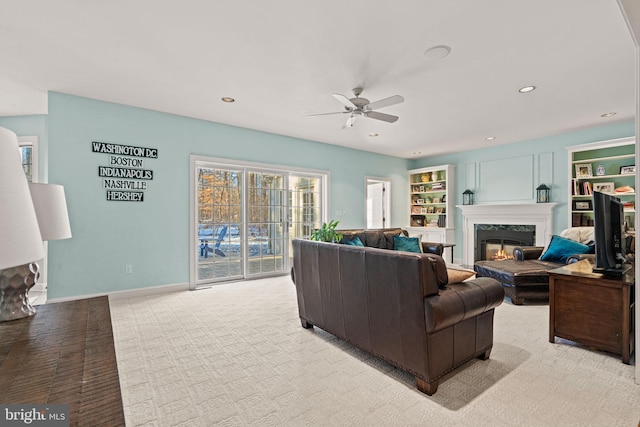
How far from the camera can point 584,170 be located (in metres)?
5.29

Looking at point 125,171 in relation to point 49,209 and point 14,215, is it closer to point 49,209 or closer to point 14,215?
point 49,209

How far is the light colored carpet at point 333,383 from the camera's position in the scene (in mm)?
1764

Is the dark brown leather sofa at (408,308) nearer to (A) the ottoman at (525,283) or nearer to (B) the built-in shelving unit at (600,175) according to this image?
(A) the ottoman at (525,283)

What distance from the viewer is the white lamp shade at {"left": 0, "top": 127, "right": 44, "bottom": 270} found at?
20.7 inches

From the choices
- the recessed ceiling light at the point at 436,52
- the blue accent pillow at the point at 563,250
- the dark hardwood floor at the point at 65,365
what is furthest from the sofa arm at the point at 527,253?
the dark hardwood floor at the point at 65,365

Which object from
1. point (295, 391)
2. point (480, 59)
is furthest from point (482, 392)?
point (480, 59)

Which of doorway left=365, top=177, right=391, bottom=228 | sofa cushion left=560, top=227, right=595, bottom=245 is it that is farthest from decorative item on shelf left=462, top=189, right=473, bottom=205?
sofa cushion left=560, top=227, right=595, bottom=245

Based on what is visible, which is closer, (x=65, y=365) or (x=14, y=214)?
(x=14, y=214)

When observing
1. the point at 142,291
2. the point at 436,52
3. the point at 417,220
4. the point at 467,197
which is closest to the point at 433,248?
the point at 467,197

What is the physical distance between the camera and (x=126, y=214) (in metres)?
4.22

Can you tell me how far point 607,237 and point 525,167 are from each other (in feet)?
13.2

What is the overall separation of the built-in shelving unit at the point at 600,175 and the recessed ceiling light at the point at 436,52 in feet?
12.9

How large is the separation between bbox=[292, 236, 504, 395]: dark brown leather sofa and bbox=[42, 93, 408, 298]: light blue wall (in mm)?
2889

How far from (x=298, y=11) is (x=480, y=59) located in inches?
70.8
